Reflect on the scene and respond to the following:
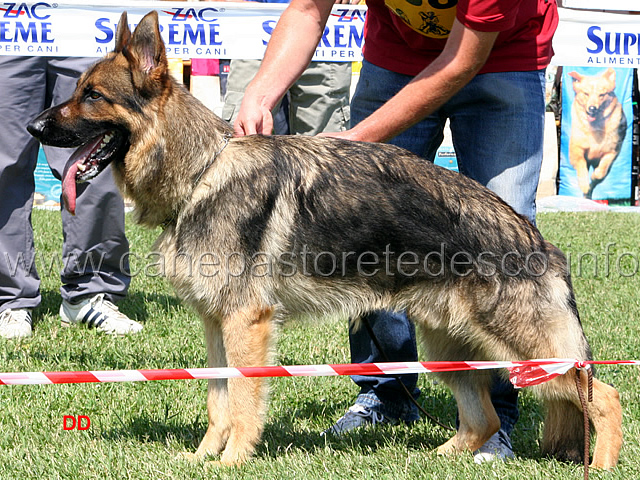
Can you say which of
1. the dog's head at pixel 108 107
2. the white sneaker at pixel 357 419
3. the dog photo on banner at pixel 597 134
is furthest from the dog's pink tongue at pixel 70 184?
the dog photo on banner at pixel 597 134

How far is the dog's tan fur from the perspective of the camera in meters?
11.7

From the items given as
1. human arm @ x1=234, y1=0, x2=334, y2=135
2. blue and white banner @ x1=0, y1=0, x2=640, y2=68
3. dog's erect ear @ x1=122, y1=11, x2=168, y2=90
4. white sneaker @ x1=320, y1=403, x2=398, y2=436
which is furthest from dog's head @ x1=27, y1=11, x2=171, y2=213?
blue and white banner @ x1=0, y1=0, x2=640, y2=68

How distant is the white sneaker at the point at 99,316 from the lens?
5168 millimetres

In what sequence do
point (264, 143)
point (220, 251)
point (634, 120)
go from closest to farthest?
point (220, 251)
point (264, 143)
point (634, 120)

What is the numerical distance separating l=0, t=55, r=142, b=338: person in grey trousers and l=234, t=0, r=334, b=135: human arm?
82.1 inches

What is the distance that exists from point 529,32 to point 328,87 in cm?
394

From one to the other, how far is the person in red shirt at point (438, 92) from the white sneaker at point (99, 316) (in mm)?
2072

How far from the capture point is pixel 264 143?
3211 mm

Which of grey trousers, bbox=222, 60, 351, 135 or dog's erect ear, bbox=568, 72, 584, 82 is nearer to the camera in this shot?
grey trousers, bbox=222, 60, 351, 135

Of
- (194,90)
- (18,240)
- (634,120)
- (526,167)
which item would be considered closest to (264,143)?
(526,167)

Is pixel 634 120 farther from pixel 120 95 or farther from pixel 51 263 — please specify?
pixel 120 95

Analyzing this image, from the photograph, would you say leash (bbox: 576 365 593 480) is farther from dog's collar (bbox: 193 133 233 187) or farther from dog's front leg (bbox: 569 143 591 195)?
dog's front leg (bbox: 569 143 591 195)

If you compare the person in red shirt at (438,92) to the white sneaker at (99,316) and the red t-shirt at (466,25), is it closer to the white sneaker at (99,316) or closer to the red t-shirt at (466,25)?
the red t-shirt at (466,25)

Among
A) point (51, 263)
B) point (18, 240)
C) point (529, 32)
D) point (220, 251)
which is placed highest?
point (529, 32)
